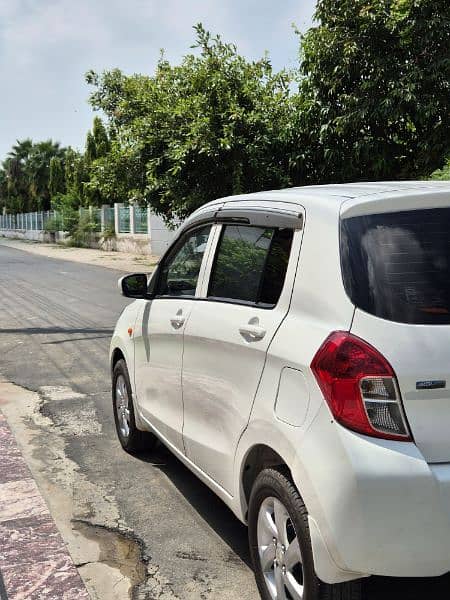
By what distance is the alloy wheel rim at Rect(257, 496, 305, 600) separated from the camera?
8.51 feet

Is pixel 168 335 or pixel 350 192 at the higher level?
pixel 350 192

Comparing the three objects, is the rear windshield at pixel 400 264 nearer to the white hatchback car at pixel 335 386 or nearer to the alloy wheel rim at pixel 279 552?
the white hatchback car at pixel 335 386

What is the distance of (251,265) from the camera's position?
3164 millimetres

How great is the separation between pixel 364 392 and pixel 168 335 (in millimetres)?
1712

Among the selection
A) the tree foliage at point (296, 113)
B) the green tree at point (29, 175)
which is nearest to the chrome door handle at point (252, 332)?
the tree foliage at point (296, 113)

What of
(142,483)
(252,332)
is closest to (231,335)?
(252,332)

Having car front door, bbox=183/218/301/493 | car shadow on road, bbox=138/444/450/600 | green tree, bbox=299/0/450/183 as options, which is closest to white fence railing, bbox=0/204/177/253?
green tree, bbox=299/0/450/183

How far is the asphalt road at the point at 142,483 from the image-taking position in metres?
3.19

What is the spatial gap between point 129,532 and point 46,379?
3.90 metres

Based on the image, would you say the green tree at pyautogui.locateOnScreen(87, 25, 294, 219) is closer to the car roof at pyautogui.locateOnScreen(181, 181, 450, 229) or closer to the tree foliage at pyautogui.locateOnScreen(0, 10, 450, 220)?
the tree foliage at pyautogui.locateOnScreen(0, 10, 450, 220)

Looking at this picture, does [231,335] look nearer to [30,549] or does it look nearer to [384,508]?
[384,508]

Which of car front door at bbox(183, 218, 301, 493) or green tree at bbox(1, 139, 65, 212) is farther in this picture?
green tree at bbox(1, 139, 65, 212)

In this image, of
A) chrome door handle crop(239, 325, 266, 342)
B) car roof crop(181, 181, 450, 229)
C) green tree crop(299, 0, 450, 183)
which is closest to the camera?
car roof crop(181, 181, 450, 229)

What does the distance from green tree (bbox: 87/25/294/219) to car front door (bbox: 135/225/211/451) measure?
35.9 feet
